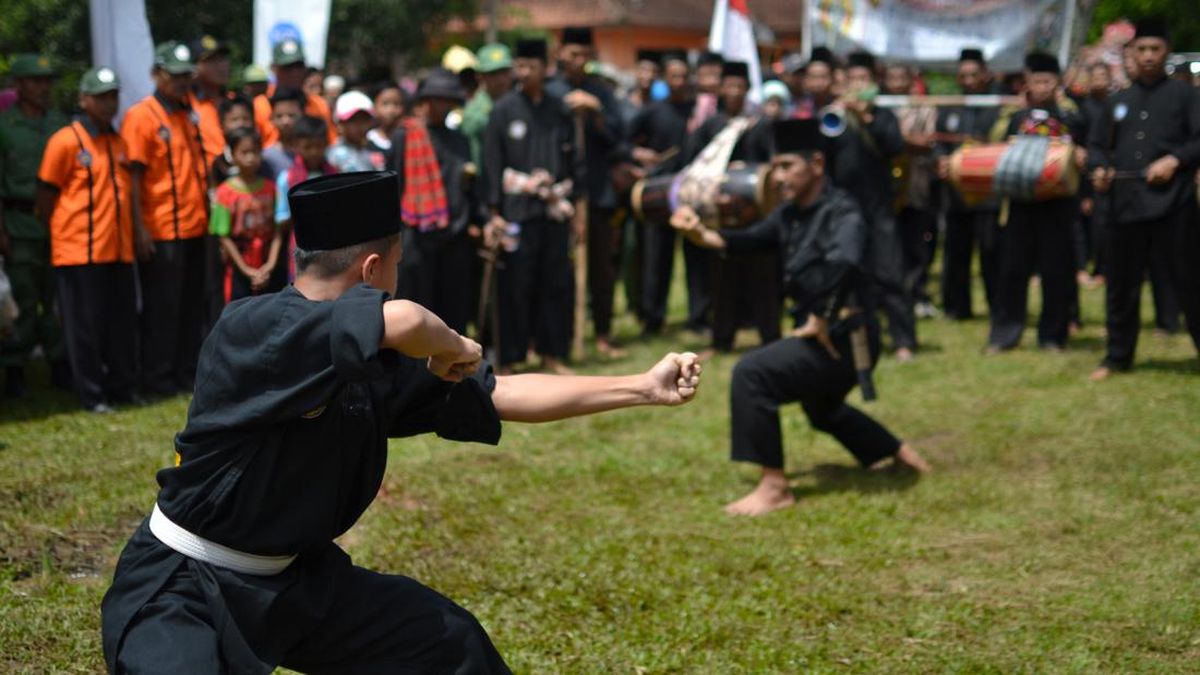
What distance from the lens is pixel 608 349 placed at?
11.2m

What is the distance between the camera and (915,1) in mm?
14539

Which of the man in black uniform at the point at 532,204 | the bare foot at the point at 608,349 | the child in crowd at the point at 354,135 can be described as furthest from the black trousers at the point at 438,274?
the bare foot at the point at 608,349

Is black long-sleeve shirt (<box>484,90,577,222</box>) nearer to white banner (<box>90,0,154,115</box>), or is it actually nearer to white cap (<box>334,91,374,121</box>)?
white cap (<box>334,91,374,121</box>)

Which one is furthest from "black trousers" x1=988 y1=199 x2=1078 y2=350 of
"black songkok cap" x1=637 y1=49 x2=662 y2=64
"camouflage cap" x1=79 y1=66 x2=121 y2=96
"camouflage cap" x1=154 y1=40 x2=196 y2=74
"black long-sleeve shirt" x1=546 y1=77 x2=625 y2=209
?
"camouflage cap" x1=79 y1=66 x2=121 y2=96

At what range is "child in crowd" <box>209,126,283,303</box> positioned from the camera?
860 cm

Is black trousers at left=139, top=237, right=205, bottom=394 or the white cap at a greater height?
the white cap

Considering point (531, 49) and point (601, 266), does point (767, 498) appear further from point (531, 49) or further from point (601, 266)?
point (601, 266)

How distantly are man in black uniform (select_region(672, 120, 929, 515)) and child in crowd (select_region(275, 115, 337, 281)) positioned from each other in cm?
308

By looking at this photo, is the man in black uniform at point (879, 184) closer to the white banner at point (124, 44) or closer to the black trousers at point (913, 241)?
the black trousers at point (913, 241)

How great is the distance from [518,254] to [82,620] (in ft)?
18.4

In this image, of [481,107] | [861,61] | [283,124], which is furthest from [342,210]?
[861,61]

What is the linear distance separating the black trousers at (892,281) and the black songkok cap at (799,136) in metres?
3.75

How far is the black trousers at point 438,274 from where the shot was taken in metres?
9.40

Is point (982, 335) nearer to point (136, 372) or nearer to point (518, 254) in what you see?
point (518, 254)
